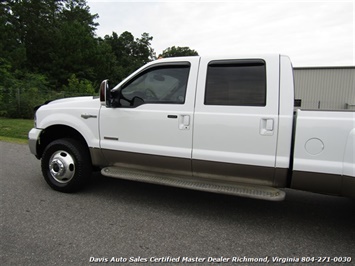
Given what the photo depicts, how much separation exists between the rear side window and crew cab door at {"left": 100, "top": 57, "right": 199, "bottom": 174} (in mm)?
232

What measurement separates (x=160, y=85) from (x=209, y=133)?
3.17 ft

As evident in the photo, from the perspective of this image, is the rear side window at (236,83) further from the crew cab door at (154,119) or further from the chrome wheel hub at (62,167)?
the chrome wheel hub at (62,167)

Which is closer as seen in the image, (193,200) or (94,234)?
(94,234)

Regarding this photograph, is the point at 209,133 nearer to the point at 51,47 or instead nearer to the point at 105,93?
the point at 105,93

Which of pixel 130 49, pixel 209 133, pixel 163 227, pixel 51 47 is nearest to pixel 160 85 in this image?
pixel 209 133

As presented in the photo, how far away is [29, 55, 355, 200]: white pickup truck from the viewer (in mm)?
3055

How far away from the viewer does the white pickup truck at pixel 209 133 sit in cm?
305

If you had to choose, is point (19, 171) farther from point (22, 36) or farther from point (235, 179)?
point (22, 36)

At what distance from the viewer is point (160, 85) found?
3842 mm

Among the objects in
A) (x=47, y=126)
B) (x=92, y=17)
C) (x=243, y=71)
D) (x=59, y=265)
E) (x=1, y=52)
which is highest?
(x=92, y=17)

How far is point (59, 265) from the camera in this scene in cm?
259

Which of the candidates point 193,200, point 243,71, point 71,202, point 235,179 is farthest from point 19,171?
point 243,71

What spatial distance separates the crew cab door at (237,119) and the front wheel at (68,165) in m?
1.73

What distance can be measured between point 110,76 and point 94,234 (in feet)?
157
